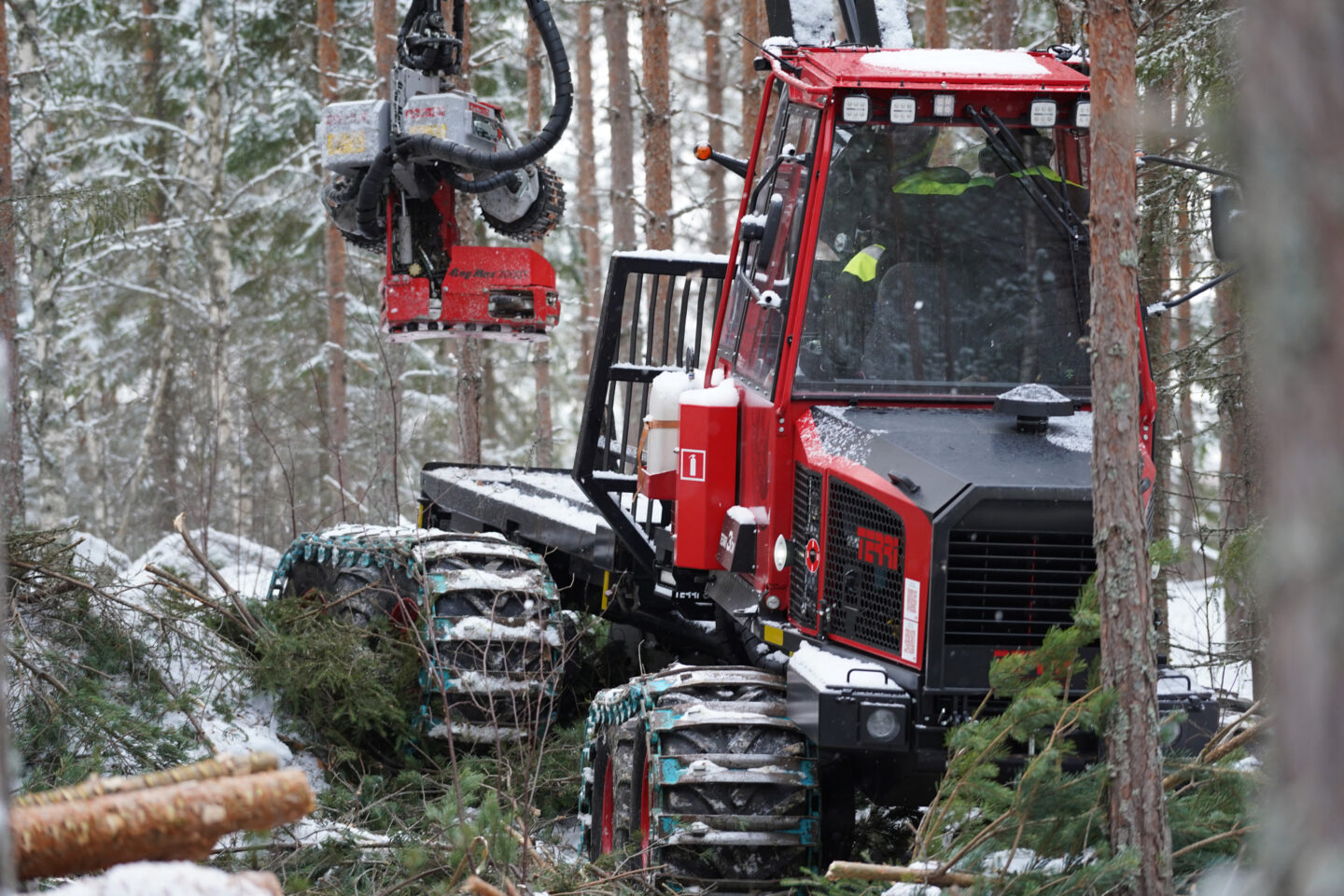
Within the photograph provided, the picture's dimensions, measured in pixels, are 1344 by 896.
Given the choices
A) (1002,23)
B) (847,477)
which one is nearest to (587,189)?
(1002,23)

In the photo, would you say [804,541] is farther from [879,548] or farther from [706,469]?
[706,469]

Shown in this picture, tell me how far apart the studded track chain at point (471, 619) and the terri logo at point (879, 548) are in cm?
184

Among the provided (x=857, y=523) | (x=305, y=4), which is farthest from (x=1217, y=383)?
(x=305, y=4)

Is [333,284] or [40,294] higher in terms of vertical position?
[333,284]

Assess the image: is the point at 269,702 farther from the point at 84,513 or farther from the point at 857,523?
the point at 84,513

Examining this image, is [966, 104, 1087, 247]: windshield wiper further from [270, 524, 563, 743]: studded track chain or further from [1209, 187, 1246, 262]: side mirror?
[270, 524, 563, 743]: studded track chain

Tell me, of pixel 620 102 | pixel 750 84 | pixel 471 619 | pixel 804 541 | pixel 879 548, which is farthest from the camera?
pixel 750 84

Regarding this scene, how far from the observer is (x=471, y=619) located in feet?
21.7

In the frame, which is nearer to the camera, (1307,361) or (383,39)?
(1307,361)

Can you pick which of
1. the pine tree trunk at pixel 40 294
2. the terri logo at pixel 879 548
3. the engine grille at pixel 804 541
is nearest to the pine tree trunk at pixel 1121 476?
the terri logo at pixel 879 548

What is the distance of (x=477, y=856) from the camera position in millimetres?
4531

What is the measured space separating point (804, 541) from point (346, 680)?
103 inches

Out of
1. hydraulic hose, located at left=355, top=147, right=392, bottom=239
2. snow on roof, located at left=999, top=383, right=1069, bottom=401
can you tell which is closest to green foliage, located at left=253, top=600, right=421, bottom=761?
hydraulic hose, located at left=355, top=147, right=392, bottom=239

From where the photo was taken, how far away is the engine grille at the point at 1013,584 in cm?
462
